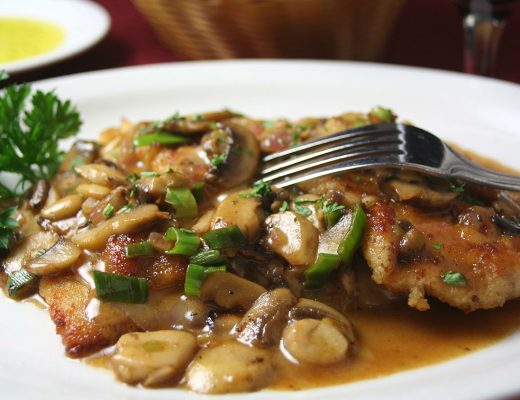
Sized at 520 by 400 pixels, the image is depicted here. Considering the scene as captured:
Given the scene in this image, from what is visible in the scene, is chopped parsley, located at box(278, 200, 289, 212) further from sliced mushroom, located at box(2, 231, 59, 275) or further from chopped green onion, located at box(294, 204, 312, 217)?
sliced mushroom, located at box(2, 231, 59, 275)

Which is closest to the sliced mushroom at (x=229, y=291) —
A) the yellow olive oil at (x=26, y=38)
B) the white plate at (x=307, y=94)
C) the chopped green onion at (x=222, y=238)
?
the chopped green onion at (x=222, y=238)

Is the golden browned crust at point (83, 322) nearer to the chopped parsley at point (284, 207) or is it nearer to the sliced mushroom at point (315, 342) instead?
the sliced mushroom at point (315, 342)

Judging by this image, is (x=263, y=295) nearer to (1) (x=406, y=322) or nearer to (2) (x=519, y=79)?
(1) (x=406, y=322)

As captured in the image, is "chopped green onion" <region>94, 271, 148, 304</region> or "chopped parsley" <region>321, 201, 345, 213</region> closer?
"chopped green onion" <region>94, 271, 148, 304</region>

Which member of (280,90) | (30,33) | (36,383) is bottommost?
(30,33)

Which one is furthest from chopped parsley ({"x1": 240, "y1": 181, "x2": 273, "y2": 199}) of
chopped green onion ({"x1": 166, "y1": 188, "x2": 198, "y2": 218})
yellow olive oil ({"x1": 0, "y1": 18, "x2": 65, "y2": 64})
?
yellow olive oil ({"x1": 0, "y1": 18, "x2": 65, "y2": 64})

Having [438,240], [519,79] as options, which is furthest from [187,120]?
[519,79]
